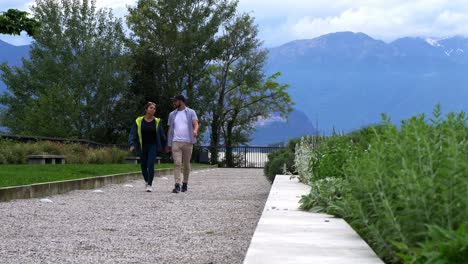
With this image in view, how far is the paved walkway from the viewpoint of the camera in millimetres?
4082

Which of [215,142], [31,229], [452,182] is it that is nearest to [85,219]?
[31,229]

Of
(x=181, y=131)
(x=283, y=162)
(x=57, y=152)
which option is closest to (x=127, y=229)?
(x=181, y=131)

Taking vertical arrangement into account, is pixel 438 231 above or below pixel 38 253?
above

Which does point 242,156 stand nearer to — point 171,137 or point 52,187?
point 171,137

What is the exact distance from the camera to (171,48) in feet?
166

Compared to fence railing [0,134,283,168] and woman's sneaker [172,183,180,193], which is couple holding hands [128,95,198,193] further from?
fence railing [0,134,283,168]

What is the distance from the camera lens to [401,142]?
4.27 meters

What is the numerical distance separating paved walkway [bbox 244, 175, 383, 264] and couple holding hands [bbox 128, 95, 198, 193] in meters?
8.15

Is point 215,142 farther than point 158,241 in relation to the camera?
Yes

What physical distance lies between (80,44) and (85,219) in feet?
156

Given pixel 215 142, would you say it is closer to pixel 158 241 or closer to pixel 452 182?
pixel 158 241

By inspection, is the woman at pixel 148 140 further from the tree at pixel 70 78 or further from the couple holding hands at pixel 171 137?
the tree at pixel 70 78

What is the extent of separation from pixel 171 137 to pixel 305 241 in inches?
416

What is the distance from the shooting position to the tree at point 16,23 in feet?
91.6
